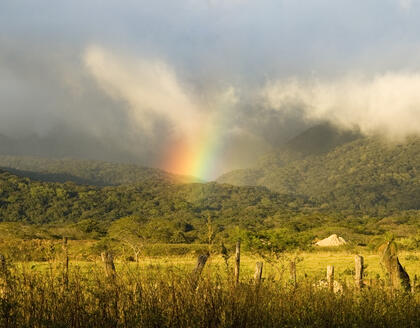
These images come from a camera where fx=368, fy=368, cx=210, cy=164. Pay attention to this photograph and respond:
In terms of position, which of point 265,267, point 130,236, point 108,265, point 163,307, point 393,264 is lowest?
point 130,236

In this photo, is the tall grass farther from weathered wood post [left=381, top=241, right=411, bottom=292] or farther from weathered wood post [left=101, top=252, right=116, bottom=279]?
weathered wood post [left=381, top=241, right=411, bottom=292]

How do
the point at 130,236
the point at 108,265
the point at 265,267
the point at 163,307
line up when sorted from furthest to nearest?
1. the point at 130,236
2. the point at 265,267
3. the point at 108,265
4. the point at 163,307

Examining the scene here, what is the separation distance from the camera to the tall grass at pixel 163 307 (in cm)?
554

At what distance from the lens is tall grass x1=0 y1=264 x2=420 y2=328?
554 cm

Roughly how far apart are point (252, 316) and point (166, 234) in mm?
82459

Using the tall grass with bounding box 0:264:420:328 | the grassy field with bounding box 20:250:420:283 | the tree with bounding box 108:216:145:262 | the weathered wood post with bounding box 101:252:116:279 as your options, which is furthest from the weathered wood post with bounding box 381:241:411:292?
the tree with bounding box 108:216:145:262

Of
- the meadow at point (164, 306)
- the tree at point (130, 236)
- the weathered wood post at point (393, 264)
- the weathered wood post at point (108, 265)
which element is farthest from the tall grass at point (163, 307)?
the tree at point (130, 236)

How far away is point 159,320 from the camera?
5641 mm

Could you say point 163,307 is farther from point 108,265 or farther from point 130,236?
point 130,236

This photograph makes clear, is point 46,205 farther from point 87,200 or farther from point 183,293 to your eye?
point 183,293

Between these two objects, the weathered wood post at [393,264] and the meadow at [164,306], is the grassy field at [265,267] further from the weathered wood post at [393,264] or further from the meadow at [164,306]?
the weathered wood post at [393,264]

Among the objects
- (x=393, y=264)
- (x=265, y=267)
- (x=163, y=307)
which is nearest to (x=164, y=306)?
(x=163, y=307)

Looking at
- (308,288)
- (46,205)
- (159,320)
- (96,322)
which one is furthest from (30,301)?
(46,205)

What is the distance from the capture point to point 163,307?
5.91 m
